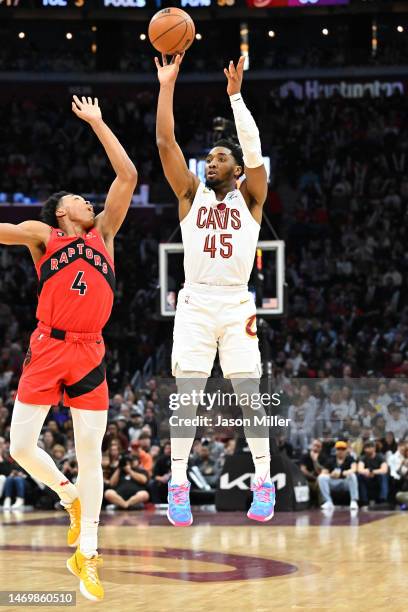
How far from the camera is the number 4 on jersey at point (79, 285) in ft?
26.8

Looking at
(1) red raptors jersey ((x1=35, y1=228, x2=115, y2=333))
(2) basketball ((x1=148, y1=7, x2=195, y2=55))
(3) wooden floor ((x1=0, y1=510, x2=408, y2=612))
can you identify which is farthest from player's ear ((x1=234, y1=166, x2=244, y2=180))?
(3) wooden floor ((x1=0, y1=510, x2=408, y2=612))

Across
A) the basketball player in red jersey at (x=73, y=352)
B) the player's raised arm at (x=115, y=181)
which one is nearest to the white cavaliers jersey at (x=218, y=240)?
the player's raised arm at (x=115, y=181)

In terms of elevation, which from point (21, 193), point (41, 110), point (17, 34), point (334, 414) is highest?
point (17, 34)

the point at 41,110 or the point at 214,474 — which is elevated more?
the point at 41,110

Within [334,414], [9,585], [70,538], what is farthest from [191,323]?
[334,414]

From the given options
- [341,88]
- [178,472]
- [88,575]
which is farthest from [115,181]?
[341,88]

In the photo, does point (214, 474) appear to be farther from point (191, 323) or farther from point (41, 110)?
point (41, 110)

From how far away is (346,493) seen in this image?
1848 cm

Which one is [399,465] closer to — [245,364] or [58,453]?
[58,453]

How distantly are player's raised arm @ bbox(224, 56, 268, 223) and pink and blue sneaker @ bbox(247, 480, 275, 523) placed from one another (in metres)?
1.94

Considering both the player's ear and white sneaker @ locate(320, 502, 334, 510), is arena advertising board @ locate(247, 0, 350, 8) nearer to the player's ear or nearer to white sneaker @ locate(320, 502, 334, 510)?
white sneaker @ locate(320, 502, 334, 510)

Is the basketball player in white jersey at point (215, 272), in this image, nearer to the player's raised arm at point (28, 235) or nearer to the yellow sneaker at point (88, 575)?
the yellow sneaker at point (88, 575)

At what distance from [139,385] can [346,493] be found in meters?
7.16

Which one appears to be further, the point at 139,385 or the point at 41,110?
the point at 41,110
